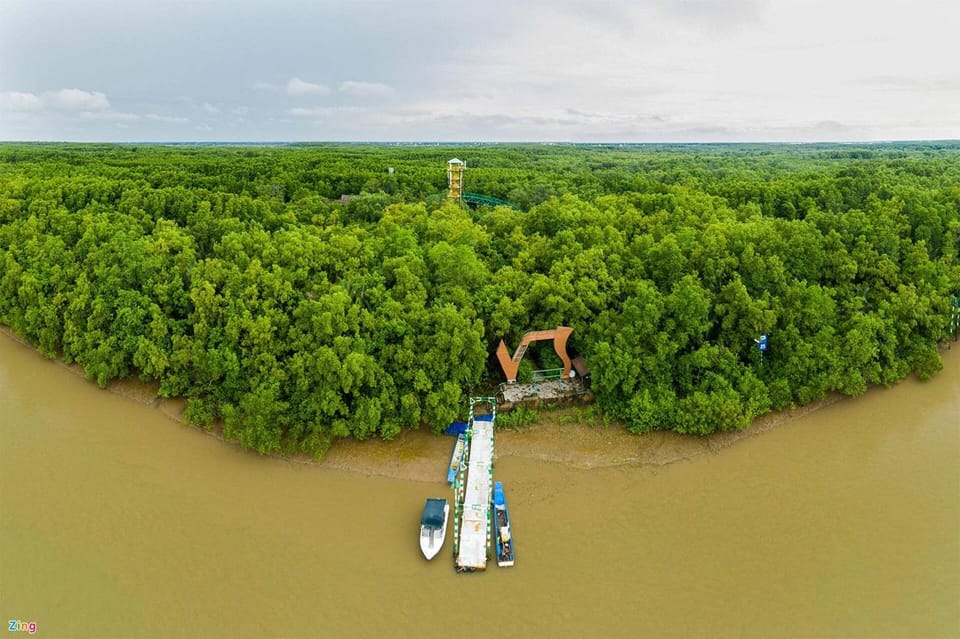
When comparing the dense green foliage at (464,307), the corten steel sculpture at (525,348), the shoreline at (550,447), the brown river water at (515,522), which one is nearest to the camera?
the brown river water at (515,522)

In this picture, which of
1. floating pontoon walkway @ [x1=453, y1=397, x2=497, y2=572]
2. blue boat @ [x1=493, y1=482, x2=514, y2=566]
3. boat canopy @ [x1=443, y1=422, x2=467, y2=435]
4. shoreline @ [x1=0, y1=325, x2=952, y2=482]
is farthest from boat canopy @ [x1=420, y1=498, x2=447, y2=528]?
boat canopy @ [x1=443, y1=422, x2=467, y2=435]

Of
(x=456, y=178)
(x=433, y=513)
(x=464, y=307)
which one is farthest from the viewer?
(x=456, y=178)

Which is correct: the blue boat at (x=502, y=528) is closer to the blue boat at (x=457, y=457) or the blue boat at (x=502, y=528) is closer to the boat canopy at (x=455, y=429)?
the blue boat at (x=457, y=457)

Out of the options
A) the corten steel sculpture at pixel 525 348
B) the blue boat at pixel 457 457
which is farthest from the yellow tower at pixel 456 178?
the blue boat at pixel 457 457

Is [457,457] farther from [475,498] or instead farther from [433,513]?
[433,513]

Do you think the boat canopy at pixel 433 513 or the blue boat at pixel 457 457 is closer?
the boat canopy at pixel 433 513

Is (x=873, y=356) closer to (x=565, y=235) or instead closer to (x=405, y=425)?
(x=565, y=235)

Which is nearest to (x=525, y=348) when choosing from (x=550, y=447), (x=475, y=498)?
(x=550, y=447)
